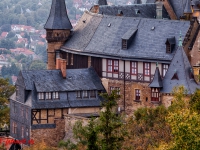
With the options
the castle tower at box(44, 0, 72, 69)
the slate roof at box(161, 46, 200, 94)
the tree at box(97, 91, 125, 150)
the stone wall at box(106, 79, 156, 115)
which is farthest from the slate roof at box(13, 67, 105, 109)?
the tree at box(97, 91, 125, 150)

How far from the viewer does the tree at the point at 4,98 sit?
85438 millimetres

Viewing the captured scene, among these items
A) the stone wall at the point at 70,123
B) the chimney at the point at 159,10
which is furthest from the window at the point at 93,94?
the chimney at the point at 159,10

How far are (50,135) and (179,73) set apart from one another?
11.0 metres

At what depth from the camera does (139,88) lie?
77.2 m

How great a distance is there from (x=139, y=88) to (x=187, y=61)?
531cm

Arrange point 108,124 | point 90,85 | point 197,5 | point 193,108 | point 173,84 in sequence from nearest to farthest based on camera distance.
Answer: point 108,124 → point 193,108 → point 173,84 → point 90,85 → point 197,5

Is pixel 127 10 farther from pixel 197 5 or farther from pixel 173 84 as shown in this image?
pixel 173 84

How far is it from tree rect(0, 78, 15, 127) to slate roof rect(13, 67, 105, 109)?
6118 mm

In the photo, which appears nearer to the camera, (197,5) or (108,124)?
(108,124)

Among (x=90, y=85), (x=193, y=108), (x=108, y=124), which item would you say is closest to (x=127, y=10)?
(x=90, y=85)

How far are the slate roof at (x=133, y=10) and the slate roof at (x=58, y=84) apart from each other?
35.7 feet

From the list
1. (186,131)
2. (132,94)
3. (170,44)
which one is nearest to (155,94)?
(132,94)

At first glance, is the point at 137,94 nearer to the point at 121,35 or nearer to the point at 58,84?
the point at 121,35

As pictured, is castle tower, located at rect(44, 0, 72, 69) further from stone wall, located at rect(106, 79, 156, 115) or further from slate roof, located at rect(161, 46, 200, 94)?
slate roof, located at rect(161, 46, 200, 94)
